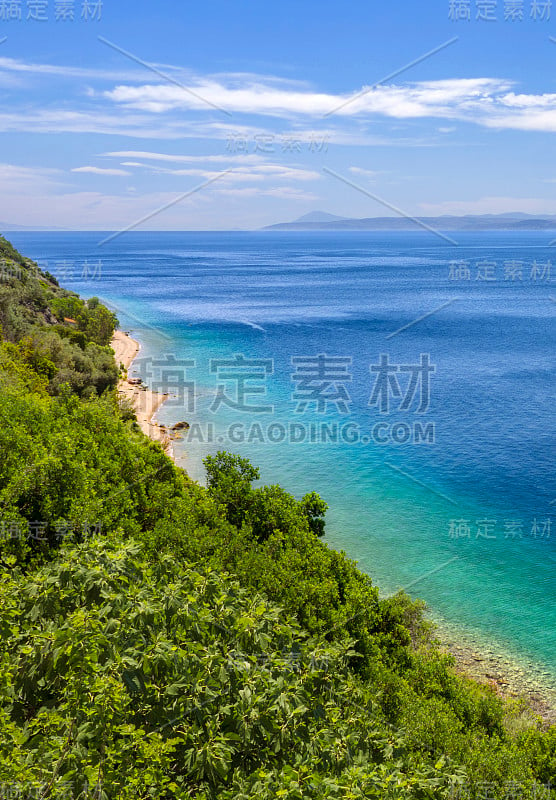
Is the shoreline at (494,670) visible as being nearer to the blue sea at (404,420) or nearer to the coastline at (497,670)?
the coastline at (497,670)

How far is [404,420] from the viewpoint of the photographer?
4641cm

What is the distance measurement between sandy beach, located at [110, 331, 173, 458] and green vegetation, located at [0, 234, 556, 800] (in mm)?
22578

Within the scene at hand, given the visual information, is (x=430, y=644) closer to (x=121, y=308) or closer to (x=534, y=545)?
(x=534, y=545)

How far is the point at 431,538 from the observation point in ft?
98.8

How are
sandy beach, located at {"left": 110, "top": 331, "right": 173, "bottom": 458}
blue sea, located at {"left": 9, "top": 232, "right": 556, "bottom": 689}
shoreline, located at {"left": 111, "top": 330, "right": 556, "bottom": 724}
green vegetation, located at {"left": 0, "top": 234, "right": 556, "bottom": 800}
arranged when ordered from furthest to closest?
sandy beach, located at {"left": 110, "top": 331, "right": 173, "bottom": 458} → blue sea, located at {"left": 9, "top": 232, "right": 556, "bottom": 689} → shoreline, located at {"left": 111, "top": 330, "right": 556, "bottom": 724} → green vegetation, located at {"left": 0, "top": 234, "right": 556, "bottom": 800}

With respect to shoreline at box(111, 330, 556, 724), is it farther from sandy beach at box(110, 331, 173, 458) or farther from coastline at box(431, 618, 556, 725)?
sandy beach at box(110, 331, 173, 458)

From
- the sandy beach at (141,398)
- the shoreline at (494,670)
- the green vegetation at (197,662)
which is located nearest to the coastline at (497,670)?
the shoreline at (494,670)

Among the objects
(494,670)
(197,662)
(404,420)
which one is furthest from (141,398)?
(197,662)

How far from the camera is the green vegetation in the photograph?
701 cm

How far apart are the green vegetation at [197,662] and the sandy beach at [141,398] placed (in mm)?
22578

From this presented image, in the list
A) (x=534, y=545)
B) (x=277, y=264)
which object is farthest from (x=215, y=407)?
(x=277, y=264)

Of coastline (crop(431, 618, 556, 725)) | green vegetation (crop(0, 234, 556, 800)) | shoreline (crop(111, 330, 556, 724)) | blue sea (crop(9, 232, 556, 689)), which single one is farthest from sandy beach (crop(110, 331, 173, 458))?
green vegetation (crop(0, 234, 556, 800))

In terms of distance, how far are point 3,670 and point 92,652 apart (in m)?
1.10

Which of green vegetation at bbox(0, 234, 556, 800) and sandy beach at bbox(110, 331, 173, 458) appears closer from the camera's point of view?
green vegetation at bbox(0, 234, 556, 800)
